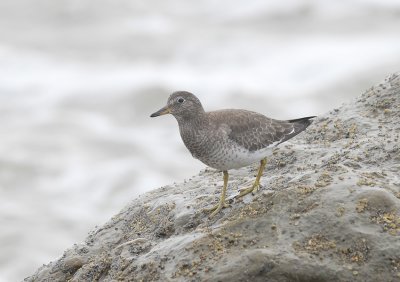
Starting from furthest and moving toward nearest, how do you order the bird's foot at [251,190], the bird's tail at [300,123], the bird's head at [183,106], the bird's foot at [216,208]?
the bird's tail at [300,123]
the bird's head at [183,106]
the bird's foot at [251,190]
the bird's foot at [216,208]

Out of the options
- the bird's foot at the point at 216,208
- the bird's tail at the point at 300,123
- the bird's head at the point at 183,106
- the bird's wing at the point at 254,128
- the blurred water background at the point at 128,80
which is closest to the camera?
the bird's foot at the point at 216,208

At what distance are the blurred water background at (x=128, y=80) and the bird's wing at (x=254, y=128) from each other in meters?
6.06

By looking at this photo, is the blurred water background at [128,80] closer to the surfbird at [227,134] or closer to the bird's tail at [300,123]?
the surfbird at [227,134]

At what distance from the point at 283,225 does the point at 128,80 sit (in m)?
12.3

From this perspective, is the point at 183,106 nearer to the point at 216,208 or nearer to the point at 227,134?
the point at 227,134

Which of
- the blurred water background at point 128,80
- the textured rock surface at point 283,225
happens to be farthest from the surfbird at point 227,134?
the blurred water background at point 128,80

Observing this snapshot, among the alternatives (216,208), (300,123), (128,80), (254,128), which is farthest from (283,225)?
(128,80)

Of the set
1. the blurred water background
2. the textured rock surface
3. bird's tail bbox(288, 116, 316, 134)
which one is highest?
the blurred water background

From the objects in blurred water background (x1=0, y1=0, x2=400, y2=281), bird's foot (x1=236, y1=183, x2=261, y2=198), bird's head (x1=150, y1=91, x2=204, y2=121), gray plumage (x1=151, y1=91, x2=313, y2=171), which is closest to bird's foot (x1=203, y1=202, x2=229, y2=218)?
bird's foot (x1=236, y1=183, x2=261, y2=198)

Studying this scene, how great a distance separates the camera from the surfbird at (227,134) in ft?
19.5

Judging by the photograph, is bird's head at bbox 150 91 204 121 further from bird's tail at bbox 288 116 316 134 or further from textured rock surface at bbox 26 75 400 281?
bird's tail at bbox 288 116 316 134

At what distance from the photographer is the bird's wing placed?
6.06m

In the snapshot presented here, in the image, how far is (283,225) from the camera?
16.5ft

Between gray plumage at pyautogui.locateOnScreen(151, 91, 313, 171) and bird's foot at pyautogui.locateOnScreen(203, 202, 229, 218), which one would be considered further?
gray plumage at pyautogui.locateOnScreen(151, 91, 313, 171)
